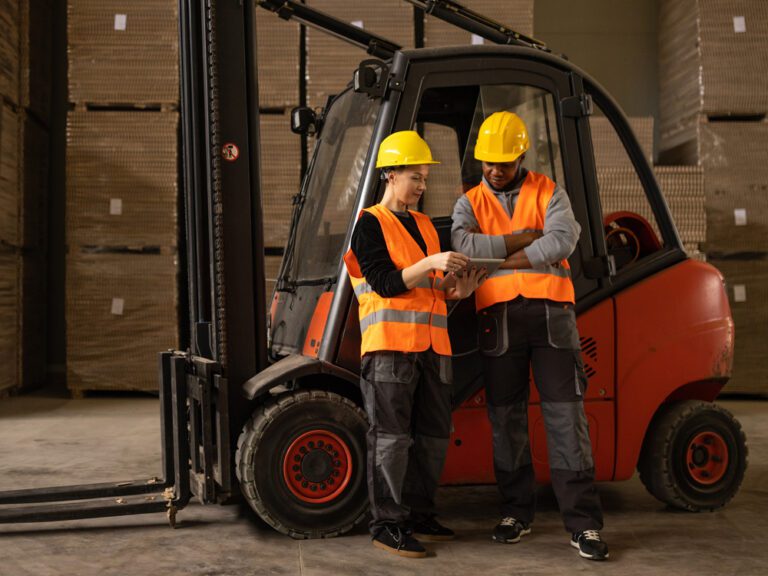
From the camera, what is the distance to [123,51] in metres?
7.96

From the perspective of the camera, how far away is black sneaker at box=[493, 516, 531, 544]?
359 cm

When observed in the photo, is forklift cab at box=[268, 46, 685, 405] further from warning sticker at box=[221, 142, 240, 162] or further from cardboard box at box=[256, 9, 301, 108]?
Answer: cardboard box at box=[256, 9, 301, 108]

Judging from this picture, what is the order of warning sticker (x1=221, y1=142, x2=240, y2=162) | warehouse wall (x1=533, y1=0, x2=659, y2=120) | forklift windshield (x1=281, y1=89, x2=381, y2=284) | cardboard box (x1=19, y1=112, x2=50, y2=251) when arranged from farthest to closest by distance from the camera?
warehouse wall (x1=533, y1=0, x2=659, y2=120)
cardboard box (x1=19, y1=112, x2=50, y2=251)
forklift windshield (x1=281, y1=89, x2=381, y2=284)
warning sticker (x1=221, y1=142, x2=240, y2=162)

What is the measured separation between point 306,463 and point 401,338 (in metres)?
0.70

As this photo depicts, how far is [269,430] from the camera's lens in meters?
3.56

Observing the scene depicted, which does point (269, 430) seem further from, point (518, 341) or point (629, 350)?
point (629, 350)

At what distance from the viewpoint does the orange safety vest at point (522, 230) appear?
3502 mm

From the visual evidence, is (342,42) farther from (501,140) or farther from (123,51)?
(501,140)

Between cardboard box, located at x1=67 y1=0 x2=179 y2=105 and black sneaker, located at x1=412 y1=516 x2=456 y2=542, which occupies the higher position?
cardboard box, located at x1=67 y1=0 x2=179 y2=105

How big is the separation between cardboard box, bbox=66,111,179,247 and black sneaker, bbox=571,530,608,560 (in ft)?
17.8

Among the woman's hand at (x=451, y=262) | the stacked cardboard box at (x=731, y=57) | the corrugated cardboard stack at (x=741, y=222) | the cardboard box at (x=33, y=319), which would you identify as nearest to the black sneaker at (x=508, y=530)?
the woman's hand at (x=451, y=262)

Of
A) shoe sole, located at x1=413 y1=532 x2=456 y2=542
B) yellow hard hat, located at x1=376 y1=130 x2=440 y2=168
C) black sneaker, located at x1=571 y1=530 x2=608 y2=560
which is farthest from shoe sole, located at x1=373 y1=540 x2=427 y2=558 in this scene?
yellow hard hat, located at x1=376 y1=130 x2=440 y2=168

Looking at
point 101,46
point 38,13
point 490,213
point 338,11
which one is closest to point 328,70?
point 338,11

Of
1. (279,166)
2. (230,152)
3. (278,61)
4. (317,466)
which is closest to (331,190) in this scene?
(230,152)
